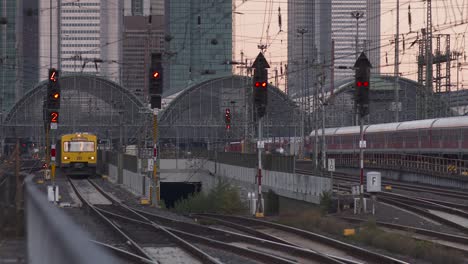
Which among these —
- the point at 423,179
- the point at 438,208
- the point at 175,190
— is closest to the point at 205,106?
the point at 175,190

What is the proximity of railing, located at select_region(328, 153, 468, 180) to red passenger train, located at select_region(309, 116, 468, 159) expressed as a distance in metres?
0.62

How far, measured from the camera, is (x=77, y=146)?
54.0 m

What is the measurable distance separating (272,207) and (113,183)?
18733 millimetres

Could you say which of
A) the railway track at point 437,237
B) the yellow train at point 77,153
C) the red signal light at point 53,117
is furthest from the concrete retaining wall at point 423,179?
the red signal light at point 53,117

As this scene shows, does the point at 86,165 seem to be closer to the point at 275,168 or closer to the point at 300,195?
the point at 275,168

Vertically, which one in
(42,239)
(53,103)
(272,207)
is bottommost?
(272,207)

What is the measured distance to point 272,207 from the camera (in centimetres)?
3303

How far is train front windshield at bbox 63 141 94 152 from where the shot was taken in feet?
177

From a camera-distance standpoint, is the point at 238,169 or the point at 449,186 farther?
the point at 238,169

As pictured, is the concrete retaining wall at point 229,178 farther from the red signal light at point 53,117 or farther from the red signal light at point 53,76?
the red signal light at point 53,76

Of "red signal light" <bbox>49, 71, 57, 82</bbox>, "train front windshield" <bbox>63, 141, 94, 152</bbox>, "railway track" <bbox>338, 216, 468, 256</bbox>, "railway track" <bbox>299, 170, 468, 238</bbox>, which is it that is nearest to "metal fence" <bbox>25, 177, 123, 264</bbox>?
"railway track" <bbox>338, 216, 468, 256</bbox>

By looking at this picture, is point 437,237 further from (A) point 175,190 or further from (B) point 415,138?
(A) point 175,190

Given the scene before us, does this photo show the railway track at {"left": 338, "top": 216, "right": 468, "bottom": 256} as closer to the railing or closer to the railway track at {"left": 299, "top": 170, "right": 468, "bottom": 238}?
the railway track at {"left": 299, "top": 170, "right": 468, "bottom": 238}

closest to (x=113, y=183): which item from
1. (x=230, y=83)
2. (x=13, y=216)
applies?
(x=13, y=216)
